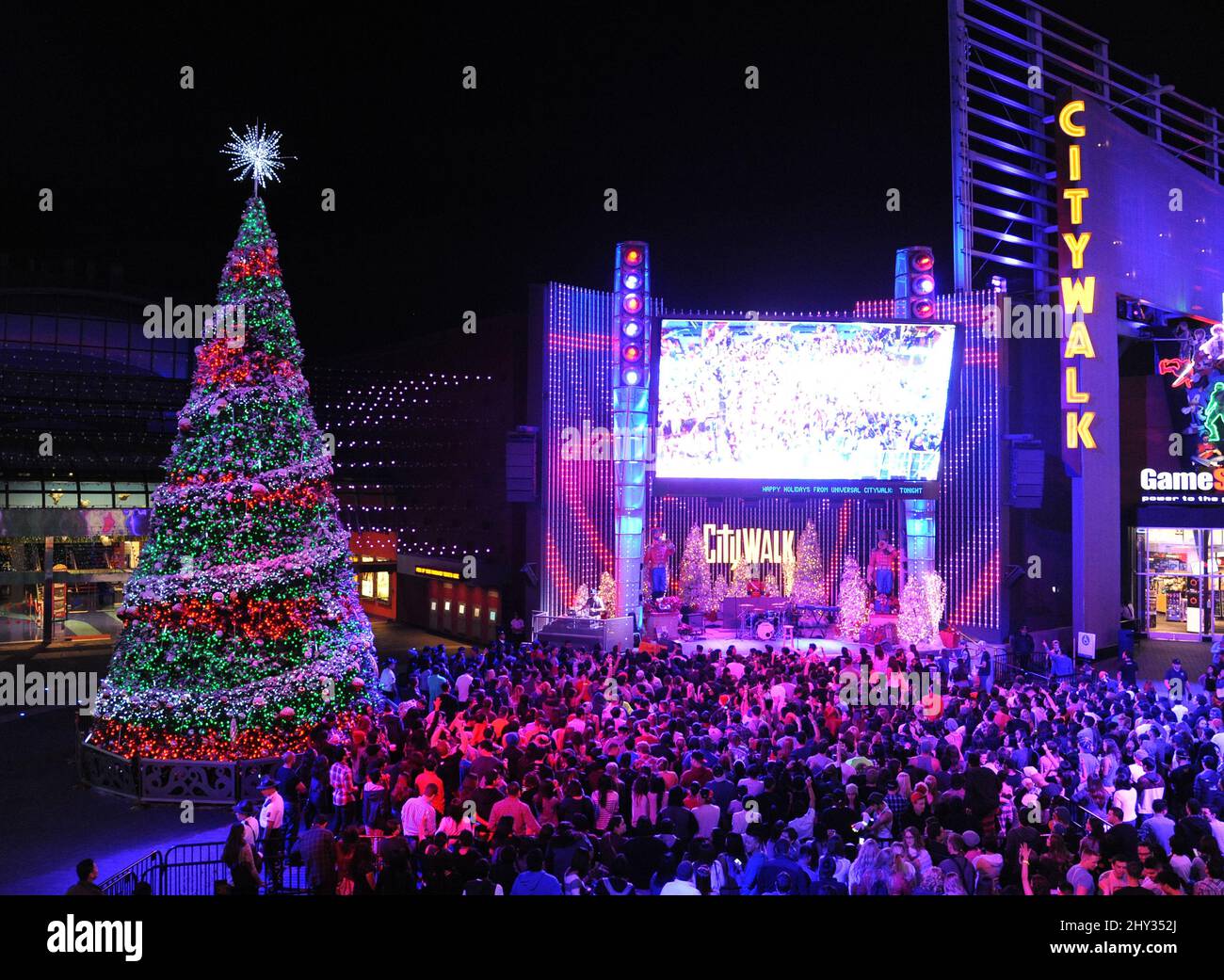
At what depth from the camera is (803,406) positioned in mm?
23406

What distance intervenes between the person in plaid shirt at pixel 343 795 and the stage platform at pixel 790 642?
40.1 feet

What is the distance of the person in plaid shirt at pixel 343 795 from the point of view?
35.3 feet

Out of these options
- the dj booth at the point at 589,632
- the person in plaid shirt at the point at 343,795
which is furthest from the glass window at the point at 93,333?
the person in plaid shirt at the point at 343,795

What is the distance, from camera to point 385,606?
35625 millimetres

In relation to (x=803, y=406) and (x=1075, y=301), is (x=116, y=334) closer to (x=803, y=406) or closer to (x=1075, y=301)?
(x=803, y=406)

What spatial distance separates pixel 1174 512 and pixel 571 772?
79.0ft

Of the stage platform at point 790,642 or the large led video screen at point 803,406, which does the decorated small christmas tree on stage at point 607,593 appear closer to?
the stage platform at point 790,642

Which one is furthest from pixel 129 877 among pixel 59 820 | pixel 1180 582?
pixel 1180 582

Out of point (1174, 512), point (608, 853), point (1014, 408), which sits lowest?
→ point (608, 853)

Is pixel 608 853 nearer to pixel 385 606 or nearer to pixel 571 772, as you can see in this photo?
pixel 571 772

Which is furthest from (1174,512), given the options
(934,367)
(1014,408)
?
(934,367)

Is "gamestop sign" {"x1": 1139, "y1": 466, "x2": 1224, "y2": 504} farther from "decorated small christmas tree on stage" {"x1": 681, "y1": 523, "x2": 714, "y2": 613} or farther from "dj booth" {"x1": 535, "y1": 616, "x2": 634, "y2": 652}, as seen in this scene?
"dj booth" {"x1": 535, "y1": 616, "x2": 634, "y2": 652}
